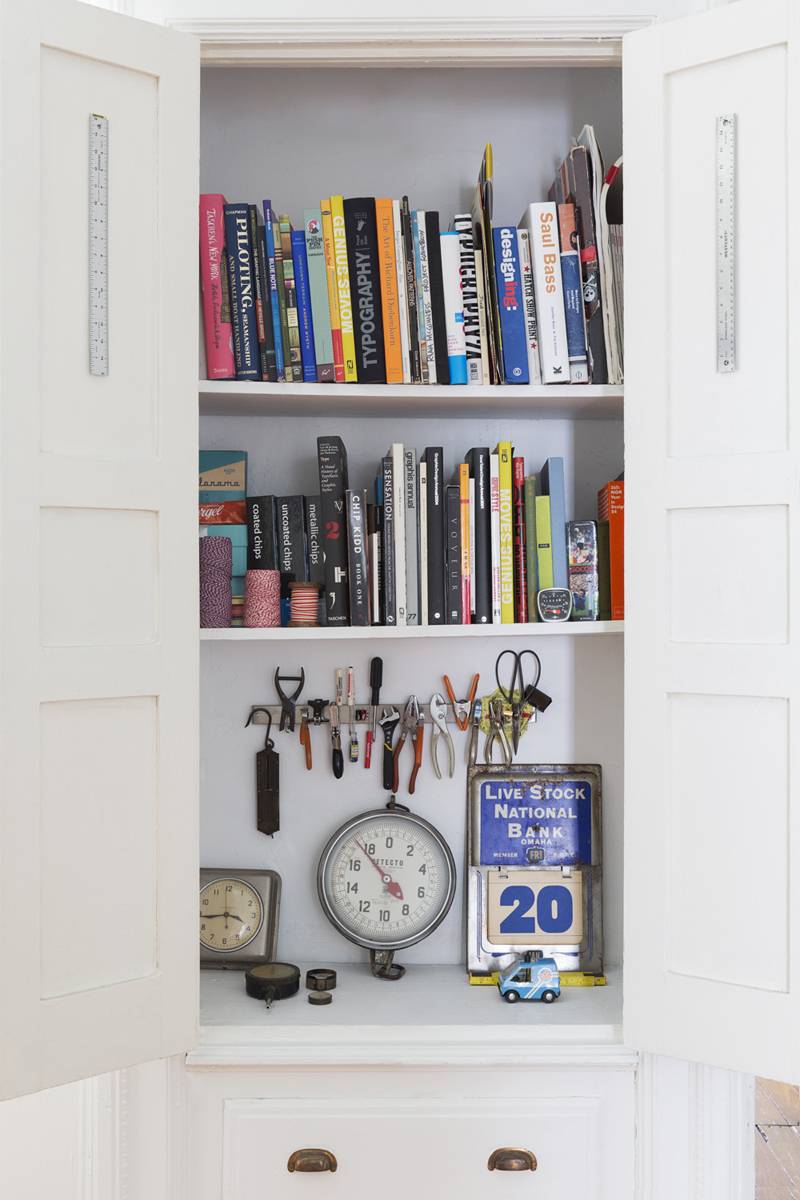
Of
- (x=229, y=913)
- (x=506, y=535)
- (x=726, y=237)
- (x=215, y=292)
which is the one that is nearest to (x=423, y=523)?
(x=506, y=535)

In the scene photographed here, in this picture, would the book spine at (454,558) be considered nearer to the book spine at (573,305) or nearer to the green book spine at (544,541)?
the green book spine at (544,541)

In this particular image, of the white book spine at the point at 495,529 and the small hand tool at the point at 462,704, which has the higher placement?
the white book spine at the point at 495,529

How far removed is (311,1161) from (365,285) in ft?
4.39

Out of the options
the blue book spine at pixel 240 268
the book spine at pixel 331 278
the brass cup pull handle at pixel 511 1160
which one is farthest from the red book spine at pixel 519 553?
the brass cup pull handle at pixel 511 1160

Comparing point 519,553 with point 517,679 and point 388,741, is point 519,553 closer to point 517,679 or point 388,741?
point 517,679

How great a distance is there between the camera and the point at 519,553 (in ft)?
5.41

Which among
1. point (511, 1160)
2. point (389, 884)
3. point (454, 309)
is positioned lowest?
point (511, 1160)

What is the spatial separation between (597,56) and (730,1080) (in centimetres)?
158

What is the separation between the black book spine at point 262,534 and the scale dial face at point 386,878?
498mm

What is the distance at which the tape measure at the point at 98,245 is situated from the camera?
1.33 metres

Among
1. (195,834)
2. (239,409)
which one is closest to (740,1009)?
(195,834)

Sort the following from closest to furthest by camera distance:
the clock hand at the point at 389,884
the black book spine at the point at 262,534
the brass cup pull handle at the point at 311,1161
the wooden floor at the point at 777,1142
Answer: the brass cup pull handle at the point at 311,1161 < the black book spine at the point at 262,534 < the clock hand at the point at 389,884 < the wooden floor at the point at 777,1142

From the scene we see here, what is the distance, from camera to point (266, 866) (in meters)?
1.81

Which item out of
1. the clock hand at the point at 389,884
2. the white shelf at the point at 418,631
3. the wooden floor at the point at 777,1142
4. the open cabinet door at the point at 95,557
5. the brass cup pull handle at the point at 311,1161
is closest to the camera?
the open cabinet door at the point at 95,557
